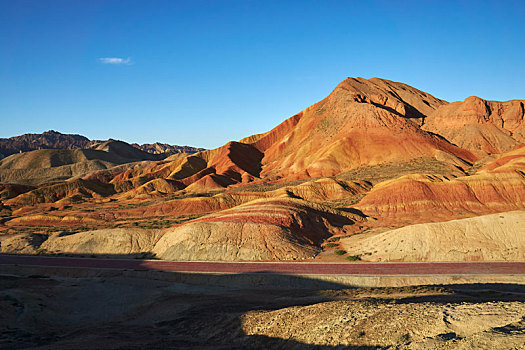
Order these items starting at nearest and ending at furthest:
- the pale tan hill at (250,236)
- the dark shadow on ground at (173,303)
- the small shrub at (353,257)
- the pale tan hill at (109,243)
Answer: the dark shadow on ground at (173,303)
the small shrub at (353,257)
the pale tan hill at (250,236)
the pale tan hill at (109,243)

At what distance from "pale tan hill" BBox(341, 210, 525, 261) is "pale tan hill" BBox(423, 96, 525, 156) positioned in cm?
8269

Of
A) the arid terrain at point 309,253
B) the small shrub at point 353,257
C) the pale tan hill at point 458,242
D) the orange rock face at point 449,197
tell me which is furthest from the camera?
the orange rock face at point 449,197

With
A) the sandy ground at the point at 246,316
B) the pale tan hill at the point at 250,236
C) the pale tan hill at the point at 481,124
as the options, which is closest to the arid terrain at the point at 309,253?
the sandy ground at the point at 246,316

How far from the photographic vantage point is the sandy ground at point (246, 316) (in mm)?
12047

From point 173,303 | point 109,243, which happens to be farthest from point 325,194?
point 173,303

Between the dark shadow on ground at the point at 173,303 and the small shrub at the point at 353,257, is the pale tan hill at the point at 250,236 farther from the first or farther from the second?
the dark shadow on ground at the point at 173,303

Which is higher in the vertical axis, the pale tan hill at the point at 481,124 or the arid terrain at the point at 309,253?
the pale tan hill at the point at 481,124

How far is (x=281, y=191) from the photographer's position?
79.8 m

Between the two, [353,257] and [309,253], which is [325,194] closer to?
[309,253]

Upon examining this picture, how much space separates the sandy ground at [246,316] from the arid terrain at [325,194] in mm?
Answer: 10778

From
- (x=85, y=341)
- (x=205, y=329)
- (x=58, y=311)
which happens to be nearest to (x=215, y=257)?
(x=58, y=311)

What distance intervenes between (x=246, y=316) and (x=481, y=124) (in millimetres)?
125842

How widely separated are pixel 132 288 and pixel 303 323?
18497mm

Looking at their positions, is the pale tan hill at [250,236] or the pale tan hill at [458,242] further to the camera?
the pale tan hill at [250,236]
